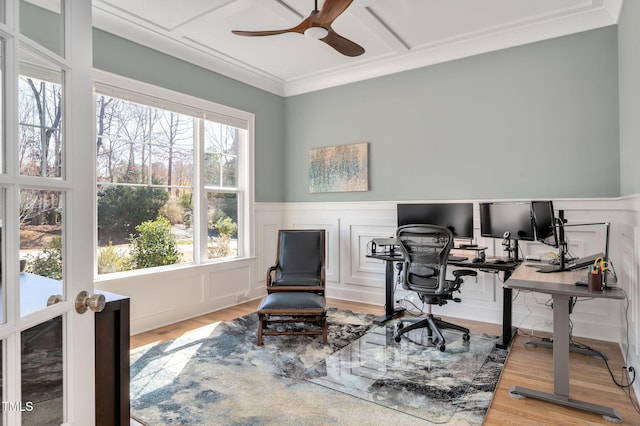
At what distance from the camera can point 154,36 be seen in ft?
11.7

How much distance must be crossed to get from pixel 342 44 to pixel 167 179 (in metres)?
2.26

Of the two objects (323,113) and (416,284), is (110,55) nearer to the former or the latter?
(323,113)

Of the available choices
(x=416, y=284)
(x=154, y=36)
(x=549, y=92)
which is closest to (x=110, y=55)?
(x=154, y=36)

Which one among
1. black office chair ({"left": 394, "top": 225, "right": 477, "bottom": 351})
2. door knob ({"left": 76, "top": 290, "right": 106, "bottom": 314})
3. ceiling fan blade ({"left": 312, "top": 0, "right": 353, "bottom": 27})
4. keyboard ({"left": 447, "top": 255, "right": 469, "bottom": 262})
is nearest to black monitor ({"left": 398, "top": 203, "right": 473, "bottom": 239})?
keyboard ({"left": 447, "top": 255, "right": 469, "bottom": 262})

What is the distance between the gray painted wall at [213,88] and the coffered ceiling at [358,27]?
106mm

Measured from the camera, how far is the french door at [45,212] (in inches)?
32.0

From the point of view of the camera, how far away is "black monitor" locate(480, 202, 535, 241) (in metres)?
3.24

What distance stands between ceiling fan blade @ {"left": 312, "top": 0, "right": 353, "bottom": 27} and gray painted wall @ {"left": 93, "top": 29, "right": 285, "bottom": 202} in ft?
6.42

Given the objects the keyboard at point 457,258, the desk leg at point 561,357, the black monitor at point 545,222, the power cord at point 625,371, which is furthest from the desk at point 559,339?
the keyboard at point 457,258

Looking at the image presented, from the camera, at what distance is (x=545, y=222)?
9.74ft

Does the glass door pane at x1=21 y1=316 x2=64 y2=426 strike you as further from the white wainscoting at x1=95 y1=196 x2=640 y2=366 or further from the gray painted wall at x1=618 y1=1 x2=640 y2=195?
the gray painted wall at x1=618 y1=1 x2=640 y2=195

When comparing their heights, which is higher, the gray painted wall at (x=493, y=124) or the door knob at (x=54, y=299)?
the gray painted wall at (x=493, y=124)

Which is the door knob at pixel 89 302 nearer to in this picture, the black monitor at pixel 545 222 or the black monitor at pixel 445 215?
the black monitor at pixel 545 222

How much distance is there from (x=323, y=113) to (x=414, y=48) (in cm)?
143
